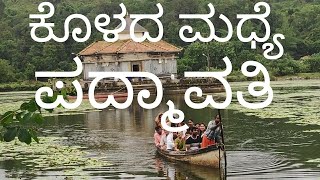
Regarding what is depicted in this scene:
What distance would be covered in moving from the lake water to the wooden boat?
0.12 m

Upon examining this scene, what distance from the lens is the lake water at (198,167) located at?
1289 centimetres

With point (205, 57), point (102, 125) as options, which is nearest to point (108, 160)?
point (102, 125)

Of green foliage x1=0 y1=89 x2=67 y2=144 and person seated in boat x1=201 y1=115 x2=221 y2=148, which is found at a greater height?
green foliage x1=0 y1=89 x2=67 y2=144

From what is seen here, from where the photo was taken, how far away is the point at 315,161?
44.5 ft

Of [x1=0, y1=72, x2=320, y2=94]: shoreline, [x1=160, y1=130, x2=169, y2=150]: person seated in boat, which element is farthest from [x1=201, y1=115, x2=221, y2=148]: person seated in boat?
[x1=0, y1=72, x2=320, y2=94]: shoreline

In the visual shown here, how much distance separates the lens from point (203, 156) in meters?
12.8

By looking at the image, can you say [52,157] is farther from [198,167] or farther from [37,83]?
[37,83]

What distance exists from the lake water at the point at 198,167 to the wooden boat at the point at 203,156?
0.40 feet

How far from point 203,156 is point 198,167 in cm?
35

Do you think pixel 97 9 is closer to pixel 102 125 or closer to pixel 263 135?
pixel 102 125

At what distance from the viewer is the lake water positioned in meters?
12.9

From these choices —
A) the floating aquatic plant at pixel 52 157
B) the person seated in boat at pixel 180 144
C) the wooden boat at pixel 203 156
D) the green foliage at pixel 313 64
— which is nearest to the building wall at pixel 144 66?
the green foliage at pixel 313 64

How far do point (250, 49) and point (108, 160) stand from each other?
51.3 m

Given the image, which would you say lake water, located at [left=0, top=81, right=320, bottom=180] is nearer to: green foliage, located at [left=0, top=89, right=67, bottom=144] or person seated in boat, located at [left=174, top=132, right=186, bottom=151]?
person seated in boat, located at [left=174, top=132, right=186, bottom=151]
